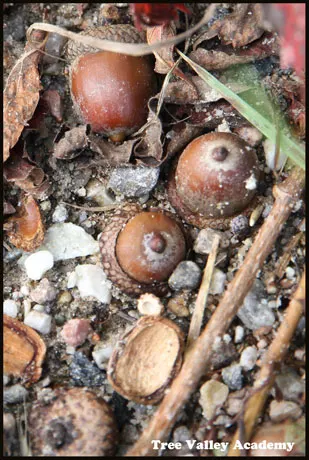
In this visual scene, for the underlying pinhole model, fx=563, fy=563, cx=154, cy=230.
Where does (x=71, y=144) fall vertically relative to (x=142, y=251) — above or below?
above

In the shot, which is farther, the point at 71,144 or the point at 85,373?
the point at 71,144

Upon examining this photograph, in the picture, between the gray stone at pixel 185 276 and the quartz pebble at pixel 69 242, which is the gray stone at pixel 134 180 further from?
the gray stone at pixel 185 276

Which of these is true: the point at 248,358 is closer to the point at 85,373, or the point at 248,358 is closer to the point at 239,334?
the point at 239,334

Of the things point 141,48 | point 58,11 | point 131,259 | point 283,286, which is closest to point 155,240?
point 131,259

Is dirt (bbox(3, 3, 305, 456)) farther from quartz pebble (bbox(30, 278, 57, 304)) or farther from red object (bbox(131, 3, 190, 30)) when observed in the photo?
red object (bbox(131, 3, 190, 30))

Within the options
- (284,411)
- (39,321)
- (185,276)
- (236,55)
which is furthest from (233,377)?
(236,55)
